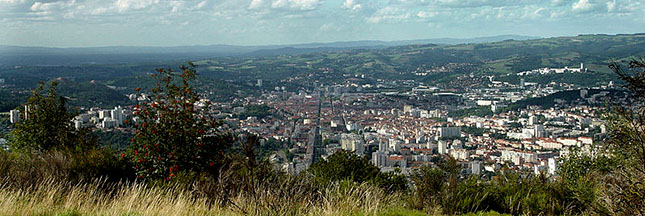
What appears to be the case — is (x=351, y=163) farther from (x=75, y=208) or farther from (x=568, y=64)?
(x=568, y=64)

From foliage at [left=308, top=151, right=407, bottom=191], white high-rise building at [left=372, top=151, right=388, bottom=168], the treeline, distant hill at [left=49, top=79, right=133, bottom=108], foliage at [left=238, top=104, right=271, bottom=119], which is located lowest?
foliage at [left=238, top=104, right=271, bottom=119]

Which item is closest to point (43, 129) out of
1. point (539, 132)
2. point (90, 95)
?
point (539, 132)

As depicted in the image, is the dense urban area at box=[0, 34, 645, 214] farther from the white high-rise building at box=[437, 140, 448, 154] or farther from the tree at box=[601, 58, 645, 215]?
the tree at box=[601, 58, 645, 215]

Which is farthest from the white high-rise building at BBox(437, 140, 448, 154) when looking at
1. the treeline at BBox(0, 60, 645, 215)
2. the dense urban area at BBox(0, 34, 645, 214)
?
the treeline at BBox(0, 60, 645, 215)

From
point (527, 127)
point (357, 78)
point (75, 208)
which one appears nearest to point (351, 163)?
point (75, 208)

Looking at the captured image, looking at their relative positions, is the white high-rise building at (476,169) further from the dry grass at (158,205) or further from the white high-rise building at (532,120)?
the white high-rise building at (532,120)

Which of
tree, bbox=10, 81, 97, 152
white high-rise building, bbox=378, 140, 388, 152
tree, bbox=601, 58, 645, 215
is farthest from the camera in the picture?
white high-rise building, bbox=378, 140, 388, 152

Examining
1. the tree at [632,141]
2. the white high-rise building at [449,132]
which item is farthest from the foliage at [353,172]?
the white high-rise building at [449,132]
